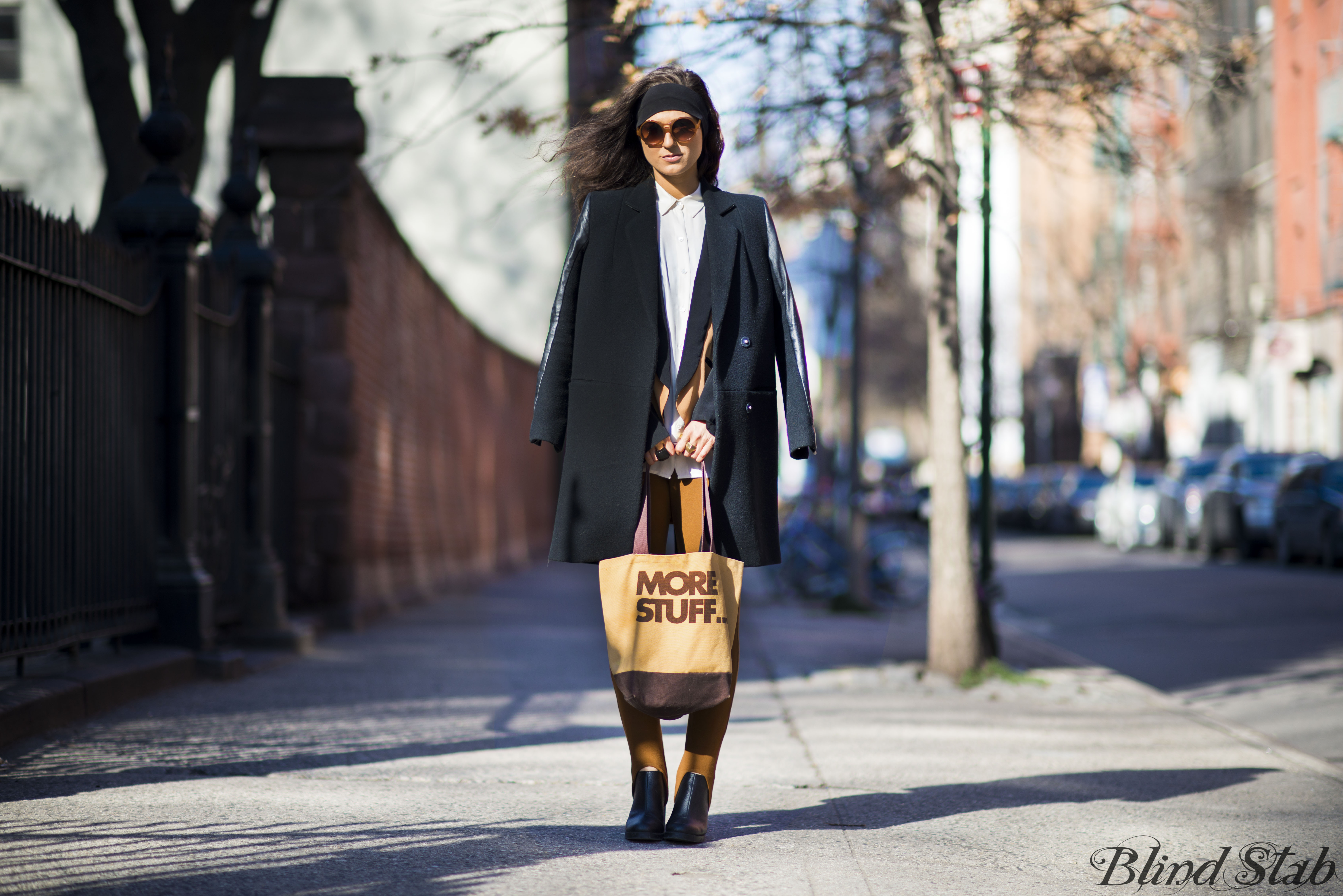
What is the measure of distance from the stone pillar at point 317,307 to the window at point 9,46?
1977cm

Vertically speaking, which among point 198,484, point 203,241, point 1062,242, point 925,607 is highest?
point 1062,242

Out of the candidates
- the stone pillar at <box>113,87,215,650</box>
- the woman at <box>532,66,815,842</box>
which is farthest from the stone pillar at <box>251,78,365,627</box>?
the woman at <box>532,66,815,842</box>

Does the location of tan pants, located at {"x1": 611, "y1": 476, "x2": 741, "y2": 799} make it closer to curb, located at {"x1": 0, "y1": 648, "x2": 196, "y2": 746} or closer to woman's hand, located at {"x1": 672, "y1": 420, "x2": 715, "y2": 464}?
woman's hand, located at {"x1": 672, "y1": 420, "x2": 715, "y2": 464}

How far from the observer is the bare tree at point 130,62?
1208 centimetres

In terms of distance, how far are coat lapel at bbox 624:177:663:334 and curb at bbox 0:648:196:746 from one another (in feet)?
8.92

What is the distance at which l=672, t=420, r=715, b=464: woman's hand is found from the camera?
3992 millimetres

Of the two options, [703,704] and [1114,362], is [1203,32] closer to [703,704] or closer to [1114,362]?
[703,704]

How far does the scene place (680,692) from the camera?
12.8 feet

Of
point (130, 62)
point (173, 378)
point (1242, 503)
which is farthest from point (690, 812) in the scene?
point (1242, 503)

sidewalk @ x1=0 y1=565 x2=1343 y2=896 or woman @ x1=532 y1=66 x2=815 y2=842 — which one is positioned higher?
woman @ x1=532 y1=66 x2=815 y2=842

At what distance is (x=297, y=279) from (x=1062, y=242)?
111 ft

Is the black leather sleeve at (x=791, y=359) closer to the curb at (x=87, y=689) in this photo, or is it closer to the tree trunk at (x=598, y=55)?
the curb at (x=87, y=689)

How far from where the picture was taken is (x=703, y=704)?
12.8ft

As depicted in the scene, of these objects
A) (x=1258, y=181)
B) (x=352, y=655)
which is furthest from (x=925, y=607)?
(x=1258, y=181)
